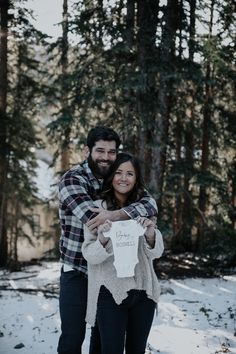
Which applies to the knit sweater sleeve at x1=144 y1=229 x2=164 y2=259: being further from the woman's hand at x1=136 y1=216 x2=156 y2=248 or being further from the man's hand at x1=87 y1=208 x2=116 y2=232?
the man's hand at x1=87 y1=208 x2=116 y2=232

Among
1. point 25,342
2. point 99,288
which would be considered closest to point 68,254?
point 99,288

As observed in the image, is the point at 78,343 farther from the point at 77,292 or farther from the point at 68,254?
the point at 68,254

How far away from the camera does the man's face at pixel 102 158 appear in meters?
3.69

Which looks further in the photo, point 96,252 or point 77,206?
point 77,206

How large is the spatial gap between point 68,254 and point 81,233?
0.23 m

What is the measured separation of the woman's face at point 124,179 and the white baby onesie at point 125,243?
14.5 inches

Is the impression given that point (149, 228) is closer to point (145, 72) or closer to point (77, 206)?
point (77, 206)

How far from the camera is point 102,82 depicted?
9.68m

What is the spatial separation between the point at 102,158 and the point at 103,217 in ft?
2.47

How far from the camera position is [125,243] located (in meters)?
3.13

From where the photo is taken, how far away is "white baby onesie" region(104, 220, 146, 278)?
3.09 m

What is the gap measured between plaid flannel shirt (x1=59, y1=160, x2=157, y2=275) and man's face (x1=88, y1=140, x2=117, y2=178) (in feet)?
0.20

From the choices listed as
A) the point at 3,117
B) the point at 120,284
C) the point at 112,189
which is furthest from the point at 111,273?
the point at 3,117

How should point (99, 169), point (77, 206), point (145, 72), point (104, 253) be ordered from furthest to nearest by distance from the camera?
1. point (145, 72)
2. point (99, 169)
3. point (77, 206)
4. point (104, 253)
